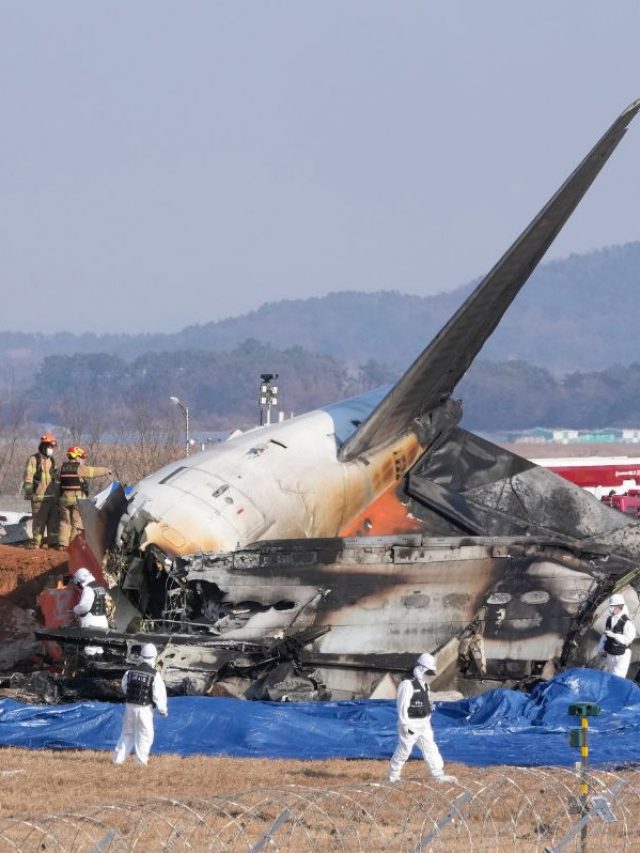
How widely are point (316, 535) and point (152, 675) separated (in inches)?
359

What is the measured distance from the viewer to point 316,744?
2125 cm

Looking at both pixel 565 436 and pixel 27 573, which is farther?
pixel 565 436

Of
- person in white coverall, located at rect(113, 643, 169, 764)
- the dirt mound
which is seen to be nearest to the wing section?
the dirt mound

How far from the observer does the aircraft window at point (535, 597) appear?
25016 millimetres

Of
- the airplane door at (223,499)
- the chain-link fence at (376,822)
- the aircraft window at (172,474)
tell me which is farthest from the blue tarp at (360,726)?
the aircraft window at (172,474)

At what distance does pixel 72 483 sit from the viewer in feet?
112

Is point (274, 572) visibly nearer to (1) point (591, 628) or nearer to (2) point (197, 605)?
(2) point (197, 605)

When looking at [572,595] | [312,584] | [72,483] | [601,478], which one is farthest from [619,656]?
[601,478]

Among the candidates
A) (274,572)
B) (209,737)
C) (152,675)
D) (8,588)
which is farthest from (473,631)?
(8,588)

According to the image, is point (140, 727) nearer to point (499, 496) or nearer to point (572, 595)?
point (572, 595)

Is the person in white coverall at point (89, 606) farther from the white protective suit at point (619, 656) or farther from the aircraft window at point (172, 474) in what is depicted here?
the white protective suit at point (619, 656)

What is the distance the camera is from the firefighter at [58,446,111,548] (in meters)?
33.8

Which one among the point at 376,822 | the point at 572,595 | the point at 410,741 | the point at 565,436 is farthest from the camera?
the point at 565,436

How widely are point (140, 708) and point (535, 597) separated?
7.95 m
